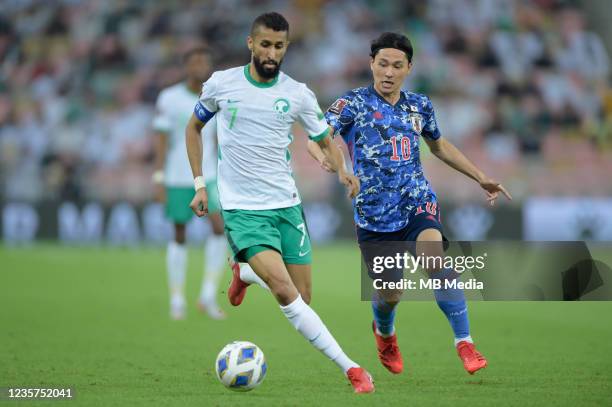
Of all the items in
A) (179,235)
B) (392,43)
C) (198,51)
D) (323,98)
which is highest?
(323,98)

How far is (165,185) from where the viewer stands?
41.0ft

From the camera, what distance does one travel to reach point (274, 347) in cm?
984

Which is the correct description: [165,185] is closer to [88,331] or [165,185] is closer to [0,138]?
[88,331]

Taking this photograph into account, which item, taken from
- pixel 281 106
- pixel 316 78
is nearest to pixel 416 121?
pixel 281 106

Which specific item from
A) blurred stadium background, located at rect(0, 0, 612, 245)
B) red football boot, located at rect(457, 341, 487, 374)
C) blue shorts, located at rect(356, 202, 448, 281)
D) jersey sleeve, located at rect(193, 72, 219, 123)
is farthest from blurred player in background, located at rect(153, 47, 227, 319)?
blurred stadium background, located at rect(0, 0, 612, 245)

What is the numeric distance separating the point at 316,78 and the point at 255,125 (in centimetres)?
1688

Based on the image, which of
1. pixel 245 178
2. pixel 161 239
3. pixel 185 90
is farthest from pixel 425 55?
pixel 245 178

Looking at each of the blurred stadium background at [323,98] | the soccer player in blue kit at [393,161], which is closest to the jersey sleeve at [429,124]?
the soccer player in blue kit at [393,161]

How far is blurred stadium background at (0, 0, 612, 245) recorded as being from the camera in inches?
843

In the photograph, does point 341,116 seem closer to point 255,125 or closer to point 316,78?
point 255,125

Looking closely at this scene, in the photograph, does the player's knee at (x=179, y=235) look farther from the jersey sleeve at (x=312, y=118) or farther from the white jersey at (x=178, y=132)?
the jersey sleeve at (x=312, y=118)

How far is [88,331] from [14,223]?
11.8 meters

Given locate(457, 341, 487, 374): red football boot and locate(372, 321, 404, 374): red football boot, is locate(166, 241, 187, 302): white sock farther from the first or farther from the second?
locate(457, 341, 487, 374): red football boot

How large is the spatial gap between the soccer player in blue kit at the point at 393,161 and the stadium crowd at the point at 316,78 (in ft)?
43.7
